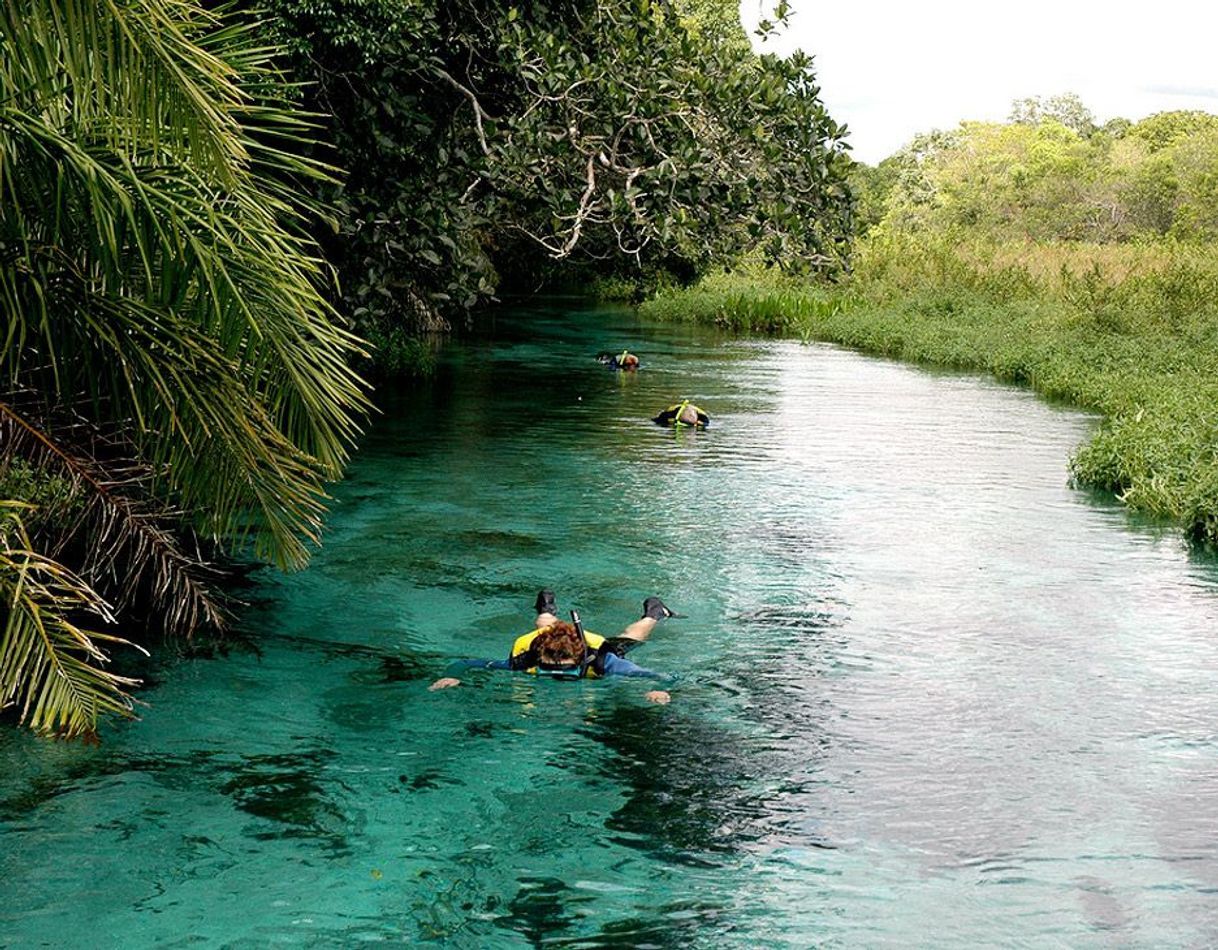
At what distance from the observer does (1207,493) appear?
13.5 metres

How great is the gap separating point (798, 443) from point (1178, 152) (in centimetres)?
3262

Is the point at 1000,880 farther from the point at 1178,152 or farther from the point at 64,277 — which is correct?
the point at 1178,152

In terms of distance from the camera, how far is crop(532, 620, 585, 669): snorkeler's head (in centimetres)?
909

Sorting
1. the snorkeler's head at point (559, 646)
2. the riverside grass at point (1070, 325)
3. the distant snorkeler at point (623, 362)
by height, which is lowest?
the snorkeler's head at point (559, 646)

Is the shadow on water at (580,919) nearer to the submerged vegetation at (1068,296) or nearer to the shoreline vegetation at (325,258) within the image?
the shoreline vegetation at (325,258)

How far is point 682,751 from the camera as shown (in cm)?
825

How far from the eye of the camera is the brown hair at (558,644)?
908 cm

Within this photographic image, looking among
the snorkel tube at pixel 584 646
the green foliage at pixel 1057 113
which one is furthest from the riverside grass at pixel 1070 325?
the green foliage at pixel 1057 113

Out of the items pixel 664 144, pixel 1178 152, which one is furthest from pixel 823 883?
pixel 1178 152

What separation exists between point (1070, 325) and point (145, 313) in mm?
22874

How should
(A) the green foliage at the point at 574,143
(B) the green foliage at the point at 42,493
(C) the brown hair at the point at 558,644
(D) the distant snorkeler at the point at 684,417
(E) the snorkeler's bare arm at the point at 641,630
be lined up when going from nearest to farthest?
(B) the green foliage at the point at 42,493 → (C) the brown hair at the point at 558,644 → (E) the snorkeler's bare arm at the point at 641,630 → (A) the green foliage at the point at 574,143 → (D) the distant snorkeler at the point at 684,417

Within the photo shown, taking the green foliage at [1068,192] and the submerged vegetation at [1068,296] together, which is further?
the green foliage at [1068,192]

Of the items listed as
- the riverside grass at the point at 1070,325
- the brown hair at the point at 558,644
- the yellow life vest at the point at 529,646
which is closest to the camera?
the brown hair at the point at 558,644

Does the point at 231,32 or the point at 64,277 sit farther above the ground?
the point at 231,32
